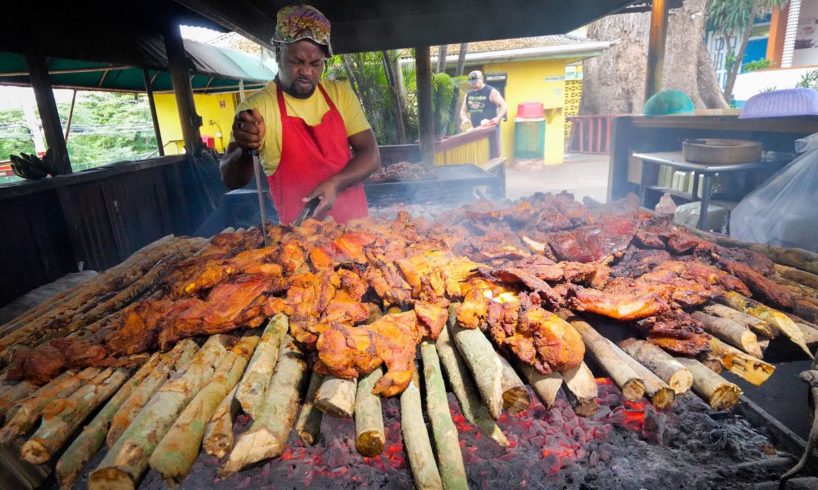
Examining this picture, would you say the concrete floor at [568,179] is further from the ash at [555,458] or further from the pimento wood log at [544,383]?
the pimento wood log at [544,383]

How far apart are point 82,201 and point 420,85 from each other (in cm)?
606

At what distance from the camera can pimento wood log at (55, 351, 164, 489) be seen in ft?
4.39

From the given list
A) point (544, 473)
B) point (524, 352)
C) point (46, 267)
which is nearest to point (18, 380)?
point (524, 352)

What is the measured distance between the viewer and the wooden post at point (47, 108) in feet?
17.6

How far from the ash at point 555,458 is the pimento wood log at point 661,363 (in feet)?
1.59

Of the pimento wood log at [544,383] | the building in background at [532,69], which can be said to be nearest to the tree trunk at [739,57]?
the building in background at [532,69]

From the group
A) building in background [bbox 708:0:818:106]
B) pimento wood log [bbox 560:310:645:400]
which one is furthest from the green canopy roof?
building in background [bbox 708:0:818:106]

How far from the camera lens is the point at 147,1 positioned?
6812 mm

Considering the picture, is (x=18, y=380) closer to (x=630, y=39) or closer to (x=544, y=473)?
(x=544, y=473)

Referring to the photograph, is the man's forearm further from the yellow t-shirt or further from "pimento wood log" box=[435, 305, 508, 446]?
"pimento wood log" box=[435, 305, 508, 446]

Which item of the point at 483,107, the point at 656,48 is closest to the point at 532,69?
the point at 483,107

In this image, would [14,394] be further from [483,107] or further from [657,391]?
[483,107]

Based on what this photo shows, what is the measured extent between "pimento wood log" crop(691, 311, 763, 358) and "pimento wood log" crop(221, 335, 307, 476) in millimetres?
1818

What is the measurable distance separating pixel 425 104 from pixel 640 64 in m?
17.7
